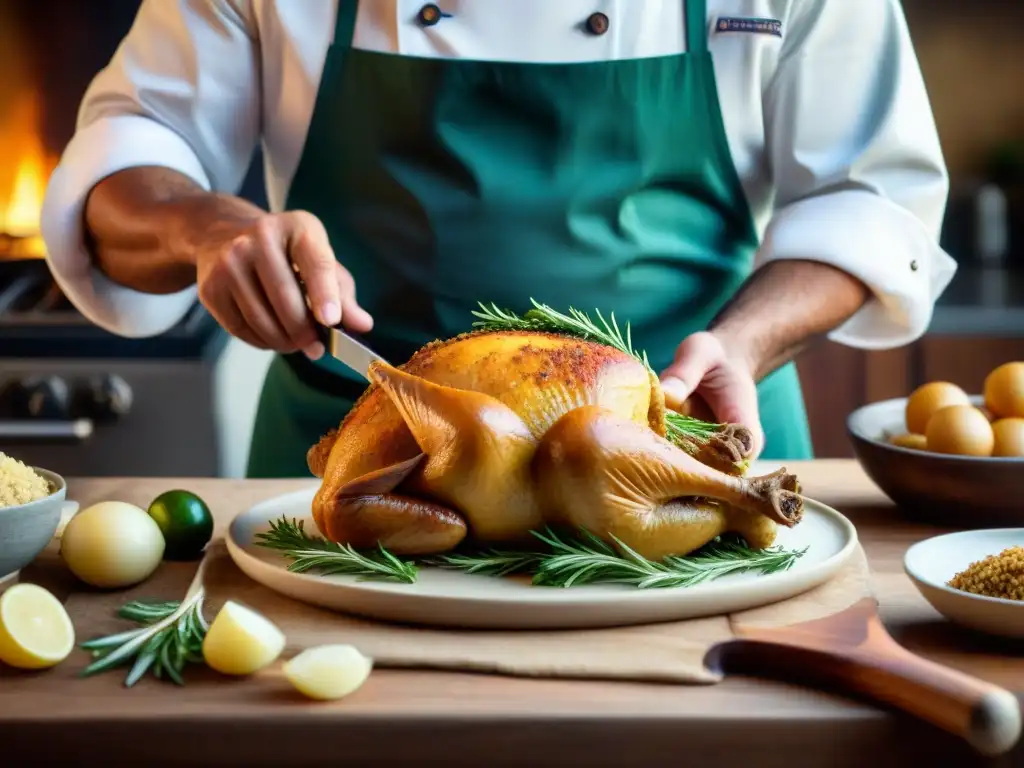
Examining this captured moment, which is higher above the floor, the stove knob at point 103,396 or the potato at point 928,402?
the potato at point 928,402

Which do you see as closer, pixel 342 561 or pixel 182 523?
pixel 342 561

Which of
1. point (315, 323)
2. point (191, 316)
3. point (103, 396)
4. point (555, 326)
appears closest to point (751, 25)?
point (555, 326)

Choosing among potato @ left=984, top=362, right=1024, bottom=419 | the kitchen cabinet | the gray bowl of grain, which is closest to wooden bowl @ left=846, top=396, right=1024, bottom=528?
potato @ left=984, top=362, right=1024, bottom=419

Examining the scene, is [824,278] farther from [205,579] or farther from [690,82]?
[205,579]

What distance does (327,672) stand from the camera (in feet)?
2.93

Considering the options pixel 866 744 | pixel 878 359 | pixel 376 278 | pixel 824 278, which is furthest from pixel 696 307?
pixel 878 359

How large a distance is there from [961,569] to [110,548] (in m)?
0.77

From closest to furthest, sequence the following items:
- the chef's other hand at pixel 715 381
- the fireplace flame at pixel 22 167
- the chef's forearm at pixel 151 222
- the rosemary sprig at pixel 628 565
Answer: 1. the rosemary sprig at pixel 628 565
2. the chef's other hand at pixel 715 381
3. the chef's forearm at pixel 151 222
4. the fireplace flame at pixel 22 167

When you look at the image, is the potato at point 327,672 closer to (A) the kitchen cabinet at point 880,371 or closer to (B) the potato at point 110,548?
(B) the potato at point 110,548

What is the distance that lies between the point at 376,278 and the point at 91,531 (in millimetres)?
763

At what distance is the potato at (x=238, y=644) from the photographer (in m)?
0.93

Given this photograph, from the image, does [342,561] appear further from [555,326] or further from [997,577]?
[997,577]

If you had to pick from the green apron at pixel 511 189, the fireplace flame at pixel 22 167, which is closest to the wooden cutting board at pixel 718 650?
the green apron at pixel 511 189

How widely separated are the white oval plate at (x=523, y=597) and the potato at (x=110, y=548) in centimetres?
11
